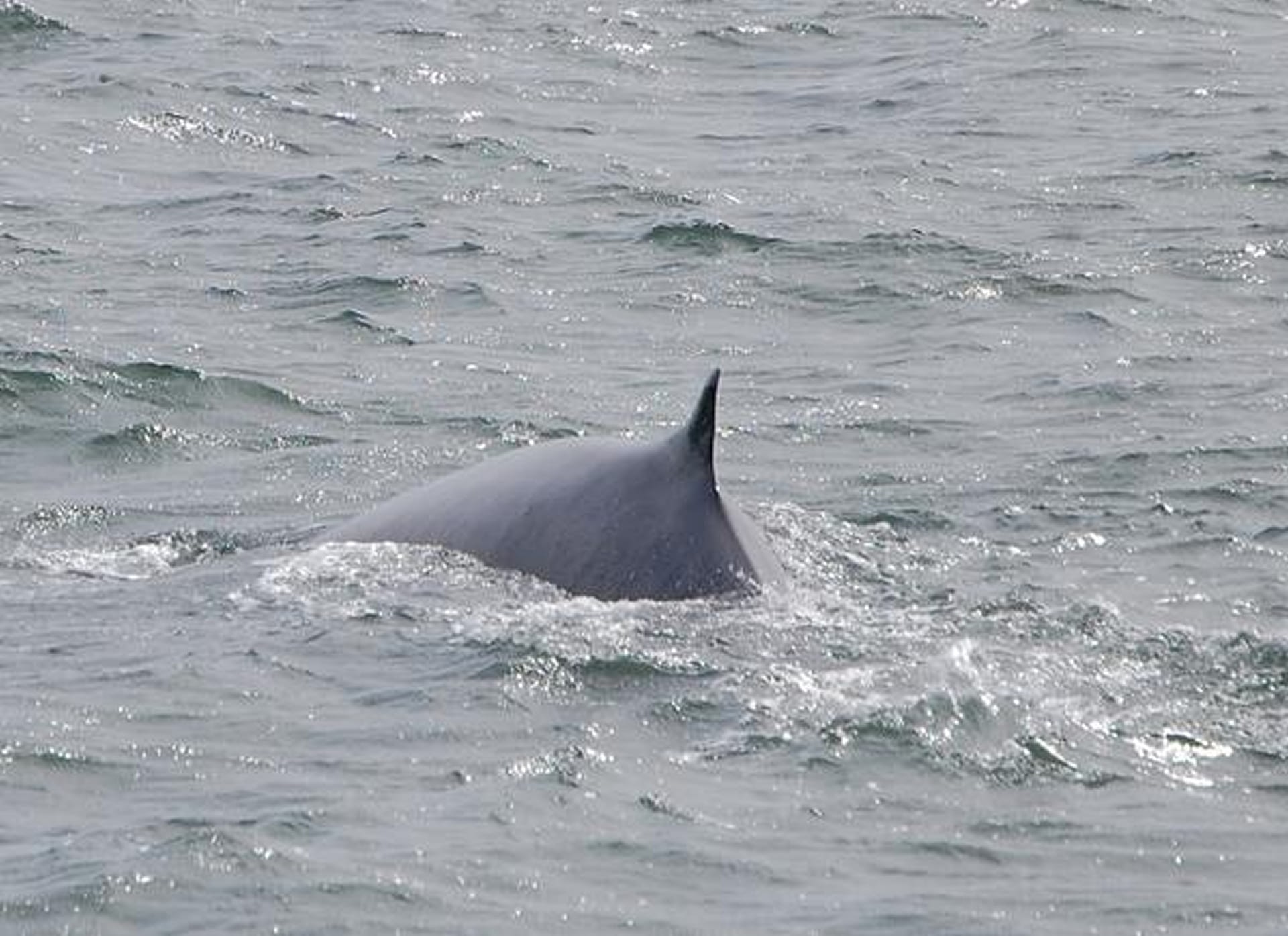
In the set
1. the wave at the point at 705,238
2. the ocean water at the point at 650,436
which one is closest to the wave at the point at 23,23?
the ocean water at the point at 650,436

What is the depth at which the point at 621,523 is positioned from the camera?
35.2 ft

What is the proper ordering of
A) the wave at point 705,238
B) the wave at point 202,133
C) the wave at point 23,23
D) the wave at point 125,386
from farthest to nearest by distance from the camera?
the wave at point 23,23
the wave at point 202,133
the wave at point 705,238
the wave at point 125,386

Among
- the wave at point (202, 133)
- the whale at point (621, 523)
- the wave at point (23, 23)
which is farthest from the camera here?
the wave at point (23, 23)

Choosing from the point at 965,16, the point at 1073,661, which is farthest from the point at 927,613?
the point at 965,16

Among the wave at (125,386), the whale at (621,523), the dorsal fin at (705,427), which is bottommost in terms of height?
the wave at (125,386)

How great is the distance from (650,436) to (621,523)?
13.8ft

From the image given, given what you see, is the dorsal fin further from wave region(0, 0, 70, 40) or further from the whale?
wave region(0, 0, 70, 40)

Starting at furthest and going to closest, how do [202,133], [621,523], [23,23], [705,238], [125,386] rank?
[23,23], [202,133], [705,238], [125,386], [621,523]

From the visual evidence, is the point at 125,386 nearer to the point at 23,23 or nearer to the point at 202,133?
the point at 202,133

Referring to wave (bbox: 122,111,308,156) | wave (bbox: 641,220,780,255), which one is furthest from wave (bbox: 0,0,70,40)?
wave (bbox: 641,220,780,255)

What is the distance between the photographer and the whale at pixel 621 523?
1062 centimetres

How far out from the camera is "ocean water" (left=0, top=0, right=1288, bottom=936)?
29.4ft

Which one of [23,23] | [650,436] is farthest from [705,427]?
[23,23]

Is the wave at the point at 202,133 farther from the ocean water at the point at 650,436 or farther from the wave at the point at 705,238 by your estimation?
the wave at the point at 705,238
